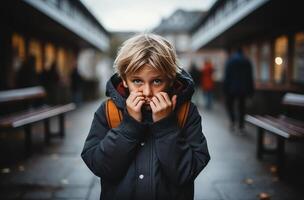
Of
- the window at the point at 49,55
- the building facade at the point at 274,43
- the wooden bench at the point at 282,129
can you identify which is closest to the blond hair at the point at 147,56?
the wooden bench at the point at 282,129

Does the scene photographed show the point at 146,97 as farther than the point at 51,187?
No

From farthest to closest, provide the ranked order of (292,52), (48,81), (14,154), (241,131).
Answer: (48,81) < (292,52) < (241,131) < (14,154)

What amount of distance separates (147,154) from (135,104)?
0.27m

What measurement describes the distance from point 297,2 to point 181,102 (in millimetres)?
8861

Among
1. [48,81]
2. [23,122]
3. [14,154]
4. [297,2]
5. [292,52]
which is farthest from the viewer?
[48,81]

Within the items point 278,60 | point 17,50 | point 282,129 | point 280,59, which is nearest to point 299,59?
point 280,59

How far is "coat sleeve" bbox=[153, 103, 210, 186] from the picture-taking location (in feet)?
5.59

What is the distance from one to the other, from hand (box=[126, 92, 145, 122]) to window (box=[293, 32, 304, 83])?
A: 36.9 ft

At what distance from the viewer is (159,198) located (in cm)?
177

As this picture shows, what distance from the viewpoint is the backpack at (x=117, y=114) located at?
6.09ft

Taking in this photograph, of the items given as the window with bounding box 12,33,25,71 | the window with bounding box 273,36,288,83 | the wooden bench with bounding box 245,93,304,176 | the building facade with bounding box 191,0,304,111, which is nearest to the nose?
the wooden bench with bounding box 245,93,304,176

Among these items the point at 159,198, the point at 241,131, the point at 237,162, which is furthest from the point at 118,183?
the point at 241,131

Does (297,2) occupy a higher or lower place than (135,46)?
higher

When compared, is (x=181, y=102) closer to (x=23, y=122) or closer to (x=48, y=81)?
(x=23, y=122)
